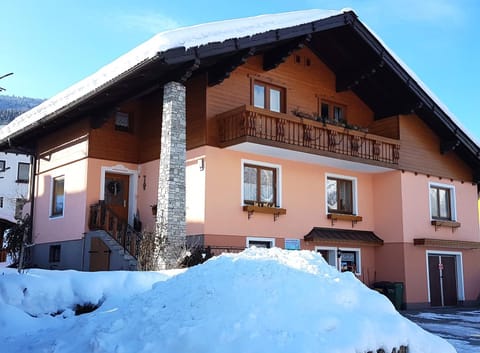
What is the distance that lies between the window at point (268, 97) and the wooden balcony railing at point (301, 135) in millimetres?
1404

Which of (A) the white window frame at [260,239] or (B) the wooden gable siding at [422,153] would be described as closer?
(A) the white window frame at [260,239]

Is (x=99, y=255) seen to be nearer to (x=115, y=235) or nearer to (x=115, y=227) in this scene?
(x=115, y=235)

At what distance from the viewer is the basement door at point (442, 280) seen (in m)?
19.7

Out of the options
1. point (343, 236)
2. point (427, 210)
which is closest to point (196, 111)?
point (343, 236)

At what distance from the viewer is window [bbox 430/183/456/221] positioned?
808 inches

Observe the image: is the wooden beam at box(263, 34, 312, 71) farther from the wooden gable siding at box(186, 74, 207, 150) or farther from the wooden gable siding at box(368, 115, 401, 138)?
the wooden gable siding at box(368, 115, 401, 138)

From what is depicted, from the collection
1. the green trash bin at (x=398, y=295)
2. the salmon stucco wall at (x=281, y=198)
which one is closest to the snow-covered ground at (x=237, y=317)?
the salmon stucco wall at (x=281, y=198)

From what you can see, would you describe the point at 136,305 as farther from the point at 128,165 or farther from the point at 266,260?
the point at 128,165

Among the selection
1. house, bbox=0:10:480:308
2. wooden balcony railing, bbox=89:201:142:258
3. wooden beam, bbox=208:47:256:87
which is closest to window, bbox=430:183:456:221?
house, bbox=0:10:480:308

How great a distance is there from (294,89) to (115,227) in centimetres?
707

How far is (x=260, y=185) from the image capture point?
16438 millimetres

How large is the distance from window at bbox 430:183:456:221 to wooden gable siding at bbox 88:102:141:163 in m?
10.8

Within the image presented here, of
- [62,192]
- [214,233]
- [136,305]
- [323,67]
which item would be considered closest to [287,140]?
[214,233]

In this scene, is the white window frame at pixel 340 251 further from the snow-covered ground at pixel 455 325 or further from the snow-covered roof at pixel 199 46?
the snow-covered roof at pixel 199 46
